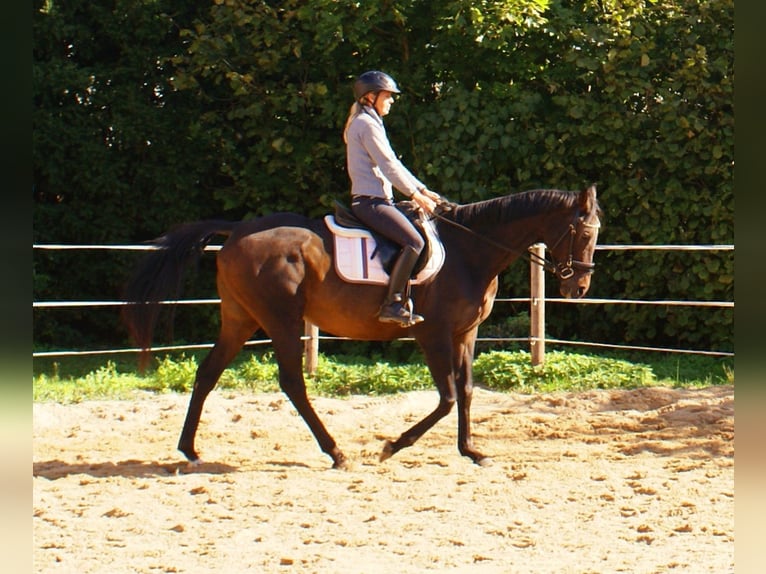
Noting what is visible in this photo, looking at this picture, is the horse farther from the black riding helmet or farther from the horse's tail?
the black riding helmet

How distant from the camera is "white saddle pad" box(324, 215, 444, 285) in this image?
20.0ft

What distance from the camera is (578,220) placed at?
6.14 m

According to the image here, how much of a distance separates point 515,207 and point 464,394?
134 centimetres

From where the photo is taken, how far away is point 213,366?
20.8 feet

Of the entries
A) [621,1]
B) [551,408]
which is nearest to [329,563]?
[551,408]

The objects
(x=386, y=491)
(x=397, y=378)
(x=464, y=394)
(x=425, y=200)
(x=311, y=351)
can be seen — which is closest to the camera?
(x=386, y=491)

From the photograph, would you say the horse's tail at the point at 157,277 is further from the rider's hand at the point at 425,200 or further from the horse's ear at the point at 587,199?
the horse's ear at the point at 587,199

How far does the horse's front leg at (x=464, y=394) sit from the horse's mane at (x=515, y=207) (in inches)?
33.2

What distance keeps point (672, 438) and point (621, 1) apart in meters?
6.15

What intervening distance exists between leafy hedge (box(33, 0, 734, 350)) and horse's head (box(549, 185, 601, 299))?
15.7ft

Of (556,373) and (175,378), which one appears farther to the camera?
(556,373)

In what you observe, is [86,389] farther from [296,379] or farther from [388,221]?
[388,221]

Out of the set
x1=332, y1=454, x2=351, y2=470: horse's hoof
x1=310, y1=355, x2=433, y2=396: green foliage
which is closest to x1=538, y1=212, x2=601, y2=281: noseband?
x1=332, y1=454, x2=351, y2=470: horse's hoof

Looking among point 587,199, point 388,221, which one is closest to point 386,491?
point 388,221
